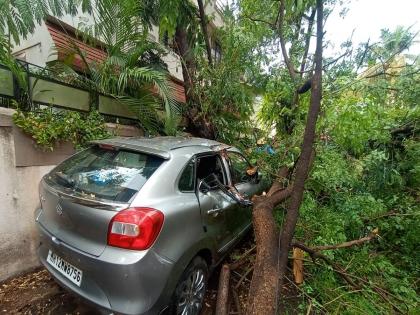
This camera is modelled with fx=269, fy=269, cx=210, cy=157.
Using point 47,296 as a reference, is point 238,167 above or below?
above

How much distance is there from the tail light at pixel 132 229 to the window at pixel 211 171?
83cm

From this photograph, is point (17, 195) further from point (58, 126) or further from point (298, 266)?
point (298, 266)

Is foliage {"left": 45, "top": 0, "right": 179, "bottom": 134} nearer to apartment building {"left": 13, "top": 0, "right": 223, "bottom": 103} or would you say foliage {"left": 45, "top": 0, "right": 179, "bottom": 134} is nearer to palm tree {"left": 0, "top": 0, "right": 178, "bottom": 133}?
palm tree {"left": 0, "top": 0, "right": 178, "bottom": 133}

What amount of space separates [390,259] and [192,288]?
129 inches

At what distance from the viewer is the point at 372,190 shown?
457cm

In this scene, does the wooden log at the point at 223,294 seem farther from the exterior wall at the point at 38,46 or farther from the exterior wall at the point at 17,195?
the exterior wall at the point at 38,46

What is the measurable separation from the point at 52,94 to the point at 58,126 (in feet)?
2.03

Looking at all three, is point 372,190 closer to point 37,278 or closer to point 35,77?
point 37,278

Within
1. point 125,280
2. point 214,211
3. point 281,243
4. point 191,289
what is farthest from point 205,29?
point 125,280

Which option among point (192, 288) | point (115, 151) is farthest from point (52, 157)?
point (192, 288)

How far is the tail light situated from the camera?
1.90m

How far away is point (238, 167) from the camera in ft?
12.0

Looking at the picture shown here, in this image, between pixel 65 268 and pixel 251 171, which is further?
pixel 251 171

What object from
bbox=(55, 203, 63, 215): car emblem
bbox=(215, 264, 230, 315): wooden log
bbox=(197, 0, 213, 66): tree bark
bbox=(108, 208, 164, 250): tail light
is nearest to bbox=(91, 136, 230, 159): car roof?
bbox=(108, 208, 164, 250): tail light
